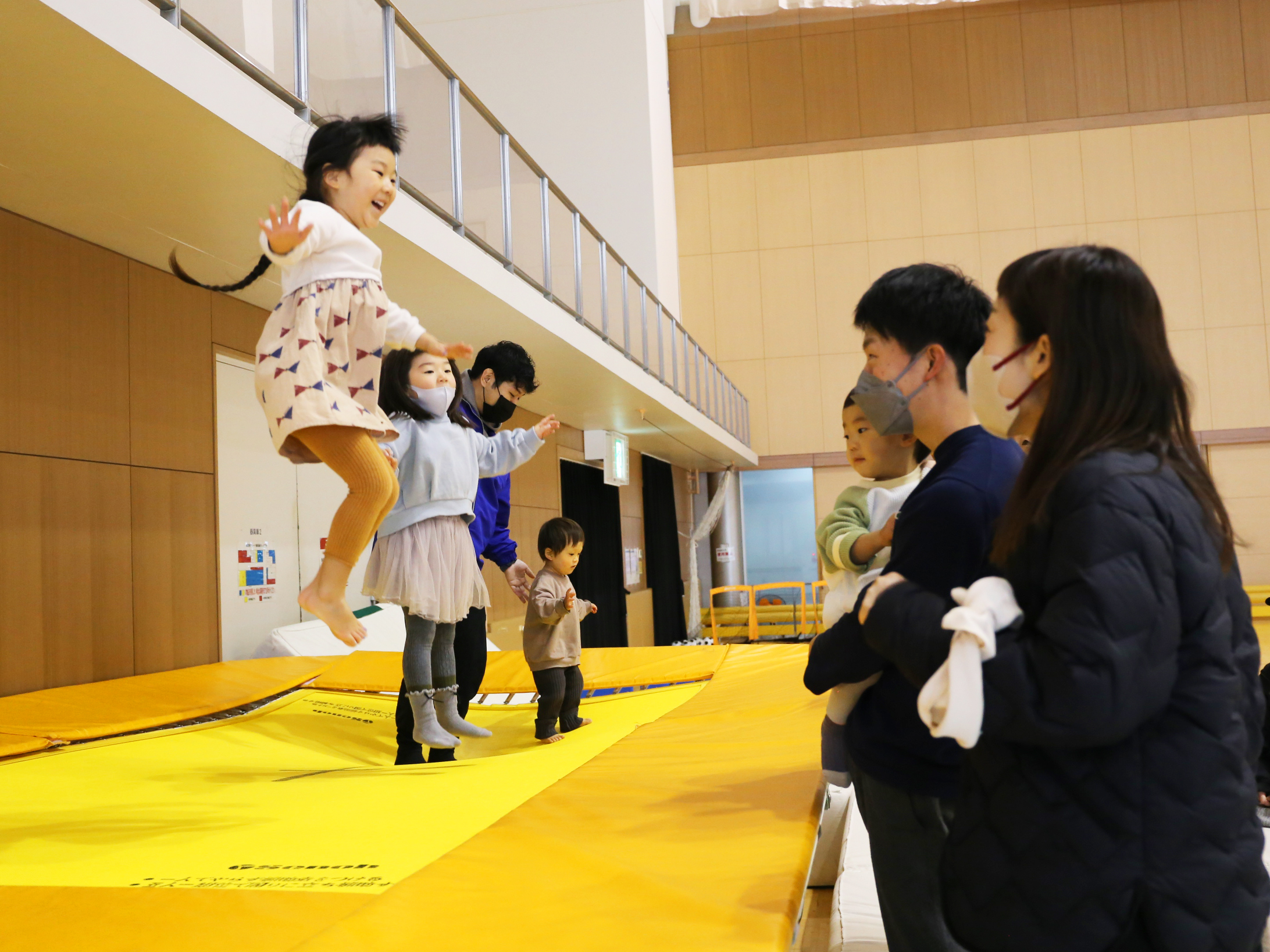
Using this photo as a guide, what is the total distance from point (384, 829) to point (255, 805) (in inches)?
18.8

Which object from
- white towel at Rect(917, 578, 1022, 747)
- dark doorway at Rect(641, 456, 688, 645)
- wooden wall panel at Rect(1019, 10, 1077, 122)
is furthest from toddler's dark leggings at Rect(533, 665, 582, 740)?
wooden wall panel at Rect(1019, 10, 1077, 122)

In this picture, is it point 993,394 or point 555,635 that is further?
point 555,635

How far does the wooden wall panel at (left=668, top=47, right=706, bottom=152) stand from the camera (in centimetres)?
1570

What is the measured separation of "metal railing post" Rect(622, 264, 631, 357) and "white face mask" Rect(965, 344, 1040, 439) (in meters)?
6.28

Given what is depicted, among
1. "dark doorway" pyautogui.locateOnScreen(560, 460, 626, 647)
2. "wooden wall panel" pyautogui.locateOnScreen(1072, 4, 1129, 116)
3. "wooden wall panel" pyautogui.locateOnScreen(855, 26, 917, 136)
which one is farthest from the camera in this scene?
"wooden wall panel" pyautogui.locateOnScreen(855, 26, 917, 136)

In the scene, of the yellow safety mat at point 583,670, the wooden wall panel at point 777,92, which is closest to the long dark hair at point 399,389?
the yellow safety mat at point 583,670

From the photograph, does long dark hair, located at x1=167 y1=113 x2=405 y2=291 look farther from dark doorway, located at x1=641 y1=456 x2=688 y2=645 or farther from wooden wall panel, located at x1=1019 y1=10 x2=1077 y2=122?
wooden wall panel, located at x1=1019 y1=10 x2=1077 y2=122

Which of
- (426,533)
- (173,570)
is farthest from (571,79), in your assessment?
(426,533)

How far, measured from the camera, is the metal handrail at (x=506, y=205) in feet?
9.50

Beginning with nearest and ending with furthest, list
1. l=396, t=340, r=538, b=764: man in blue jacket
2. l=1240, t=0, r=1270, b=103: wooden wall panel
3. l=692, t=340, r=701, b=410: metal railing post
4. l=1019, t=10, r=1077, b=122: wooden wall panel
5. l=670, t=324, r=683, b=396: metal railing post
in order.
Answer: l=396, t=340, r=538, b=764: man in blue jacket < l=670, t=324, r=683, b=396: metal railing post < l=692, t=340, r=701, b=410: metal railing post < l=1240, t=0, r=1270, b=103: wooden wall panel < l=1019, t=10, r=1077, b=122: wooden wall panel

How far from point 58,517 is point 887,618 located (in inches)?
150

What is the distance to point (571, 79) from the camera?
1130cm

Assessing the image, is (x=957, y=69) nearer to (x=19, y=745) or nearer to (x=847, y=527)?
(x=847, y=527)

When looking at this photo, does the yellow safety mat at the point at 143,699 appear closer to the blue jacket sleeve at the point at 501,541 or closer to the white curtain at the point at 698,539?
the blue jacket sleeve at the point at 501,541
